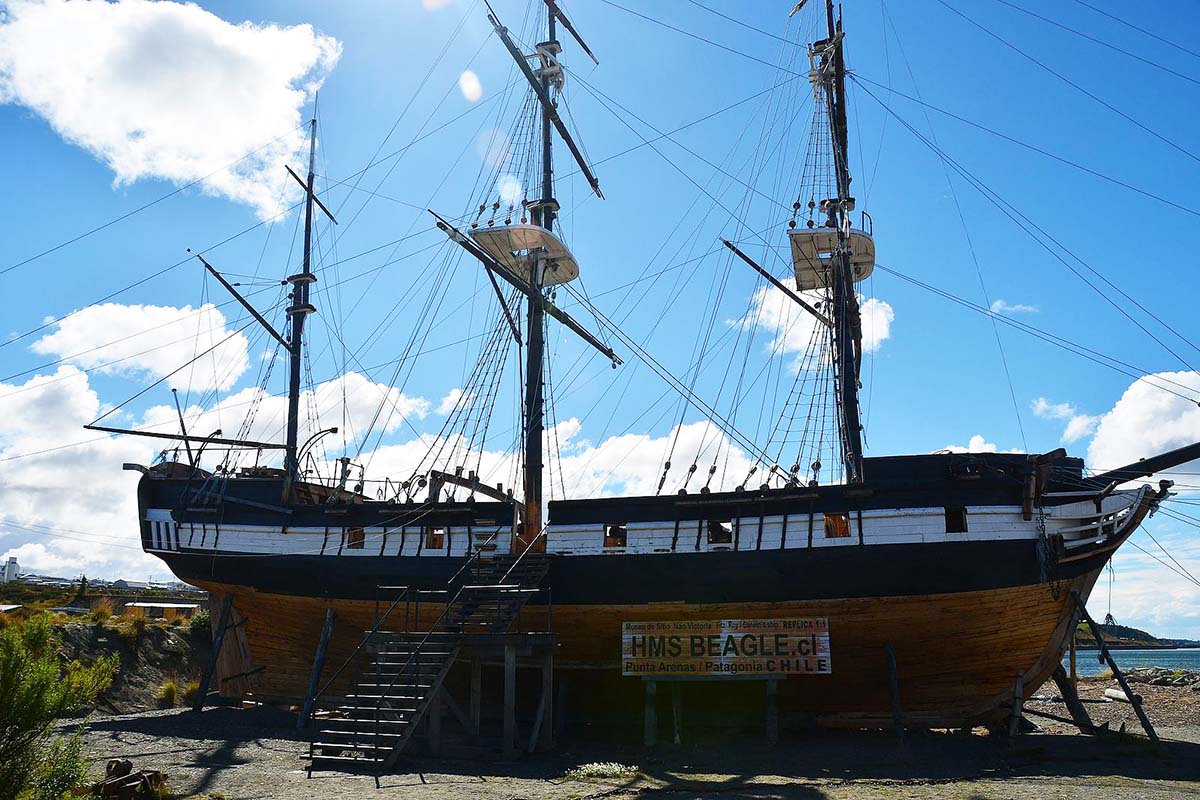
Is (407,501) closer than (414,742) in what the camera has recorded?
No

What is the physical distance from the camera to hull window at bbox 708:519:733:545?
17141 millimetres

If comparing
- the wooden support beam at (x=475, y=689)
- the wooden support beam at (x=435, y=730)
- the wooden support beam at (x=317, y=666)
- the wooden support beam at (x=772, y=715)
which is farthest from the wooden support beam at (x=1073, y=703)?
the wooden support beam at (x=317, y=666)

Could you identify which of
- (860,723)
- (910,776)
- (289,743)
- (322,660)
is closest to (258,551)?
(322,660)

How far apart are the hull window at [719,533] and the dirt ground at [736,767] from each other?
12.1 feet

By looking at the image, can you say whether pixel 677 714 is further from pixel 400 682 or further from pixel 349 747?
pixel 349 747

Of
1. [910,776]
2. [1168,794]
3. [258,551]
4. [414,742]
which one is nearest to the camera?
[1168,794]

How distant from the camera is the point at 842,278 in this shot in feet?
73.4

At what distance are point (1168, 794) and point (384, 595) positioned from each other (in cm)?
1521

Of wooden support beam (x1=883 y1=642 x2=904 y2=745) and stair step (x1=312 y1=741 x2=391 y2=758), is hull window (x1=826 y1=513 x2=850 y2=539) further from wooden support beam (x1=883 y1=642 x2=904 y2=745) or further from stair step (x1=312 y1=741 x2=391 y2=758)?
stair step (x1=312 y1=741 x2=391 y2=758)

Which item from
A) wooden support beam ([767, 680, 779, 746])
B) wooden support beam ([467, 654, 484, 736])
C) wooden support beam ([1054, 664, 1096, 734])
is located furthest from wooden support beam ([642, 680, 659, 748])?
wooden support beam ([1054, 664, 1096, 734])

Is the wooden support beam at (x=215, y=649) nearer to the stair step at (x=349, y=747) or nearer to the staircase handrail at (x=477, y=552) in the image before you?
the staircase handrail at (x=477, y=552)

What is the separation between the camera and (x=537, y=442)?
22406mm

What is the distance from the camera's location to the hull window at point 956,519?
15883 millimetres

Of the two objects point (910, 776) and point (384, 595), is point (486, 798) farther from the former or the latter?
point (384, 595)
